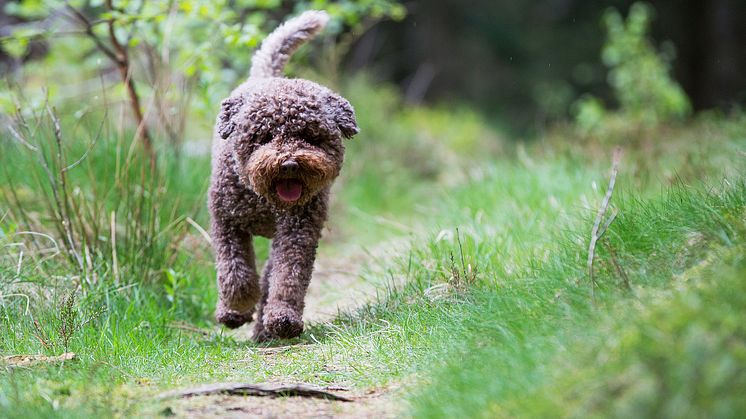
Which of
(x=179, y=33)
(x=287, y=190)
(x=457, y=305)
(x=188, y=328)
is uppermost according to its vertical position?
(x=179, y=33)

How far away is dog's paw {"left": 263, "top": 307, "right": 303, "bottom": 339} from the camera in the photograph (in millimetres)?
4219

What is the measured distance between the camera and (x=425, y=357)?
3623 millimetres

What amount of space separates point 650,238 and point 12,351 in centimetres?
304

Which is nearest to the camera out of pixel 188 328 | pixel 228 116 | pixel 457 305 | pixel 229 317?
pixel 457 305

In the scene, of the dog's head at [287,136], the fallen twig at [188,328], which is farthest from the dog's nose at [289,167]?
the fallen twig at [188,328]

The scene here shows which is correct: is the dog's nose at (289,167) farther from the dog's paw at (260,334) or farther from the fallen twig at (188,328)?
the fallen twig at (188,328)

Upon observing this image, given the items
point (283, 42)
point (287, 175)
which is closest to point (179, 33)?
point (283, 42)

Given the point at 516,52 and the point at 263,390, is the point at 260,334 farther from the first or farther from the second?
the point at 516,52

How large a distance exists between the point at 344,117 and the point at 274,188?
0.54 meters

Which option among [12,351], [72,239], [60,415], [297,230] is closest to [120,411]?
[60,415]

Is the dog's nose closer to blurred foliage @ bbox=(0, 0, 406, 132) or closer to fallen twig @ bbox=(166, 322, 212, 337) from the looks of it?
fallen twig @ bbox=(166, 322, 212, 337)

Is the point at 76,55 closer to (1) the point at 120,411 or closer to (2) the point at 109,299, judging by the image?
(2) the point at 109,299

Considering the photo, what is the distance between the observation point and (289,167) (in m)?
3.98

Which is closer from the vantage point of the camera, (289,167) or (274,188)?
(289,167)
